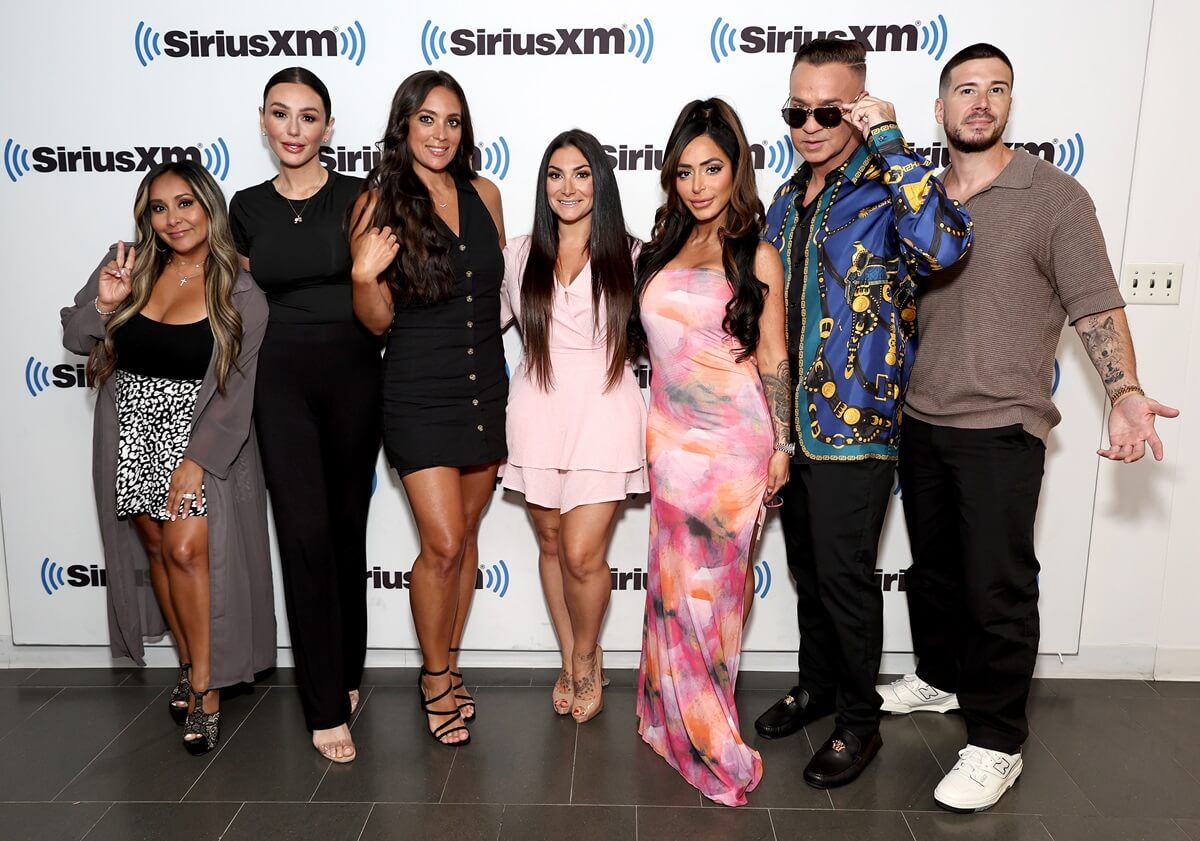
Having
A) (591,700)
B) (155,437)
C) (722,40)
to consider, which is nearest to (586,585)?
(591,700)

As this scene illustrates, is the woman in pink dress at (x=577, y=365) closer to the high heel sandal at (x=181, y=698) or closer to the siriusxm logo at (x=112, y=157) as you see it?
the siriusxm logo at (x=112, y=157)

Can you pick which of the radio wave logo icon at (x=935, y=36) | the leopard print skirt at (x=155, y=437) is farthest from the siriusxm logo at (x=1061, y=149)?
the leopard print skirt at (x=155, y=437)

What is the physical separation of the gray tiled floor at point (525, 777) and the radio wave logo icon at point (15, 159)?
191cm

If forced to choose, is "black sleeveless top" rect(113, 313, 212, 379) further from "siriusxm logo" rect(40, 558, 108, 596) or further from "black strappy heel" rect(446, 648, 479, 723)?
"black strappy heel" rect(446, 648, 479, 723)

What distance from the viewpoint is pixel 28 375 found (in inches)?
137

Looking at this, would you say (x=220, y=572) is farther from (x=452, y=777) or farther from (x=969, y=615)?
(x=969, y=615)

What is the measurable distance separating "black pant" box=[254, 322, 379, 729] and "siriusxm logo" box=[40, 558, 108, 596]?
3.80ft

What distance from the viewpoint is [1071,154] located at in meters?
3.22

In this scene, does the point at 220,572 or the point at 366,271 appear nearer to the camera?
the point at 366,271

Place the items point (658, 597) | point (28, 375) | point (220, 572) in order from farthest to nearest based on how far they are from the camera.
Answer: point (28, 375) → point (220, 572) → point (658, 597)

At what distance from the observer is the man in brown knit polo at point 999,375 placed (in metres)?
2.55

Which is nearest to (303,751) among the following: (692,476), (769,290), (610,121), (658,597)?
(658,597)

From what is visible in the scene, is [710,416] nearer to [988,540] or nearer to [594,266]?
[594,266]

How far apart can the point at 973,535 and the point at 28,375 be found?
11.0 ft
